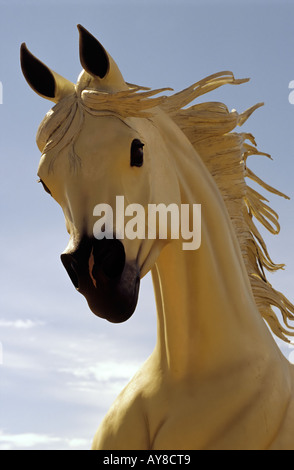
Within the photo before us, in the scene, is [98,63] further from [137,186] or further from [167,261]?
[167,261]

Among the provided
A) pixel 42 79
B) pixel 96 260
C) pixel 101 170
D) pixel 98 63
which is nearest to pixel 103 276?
pixel 96 260

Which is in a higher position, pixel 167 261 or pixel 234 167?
pixel 234 167

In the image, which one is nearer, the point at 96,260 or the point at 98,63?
the point at 96,260

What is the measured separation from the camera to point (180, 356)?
245cm

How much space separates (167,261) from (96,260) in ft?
1.79

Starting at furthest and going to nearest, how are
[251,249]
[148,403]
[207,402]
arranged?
[251,249] → [148,403] → [207,402]

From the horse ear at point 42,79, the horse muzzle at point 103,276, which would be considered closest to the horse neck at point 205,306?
the horse muzzle at point 103,276

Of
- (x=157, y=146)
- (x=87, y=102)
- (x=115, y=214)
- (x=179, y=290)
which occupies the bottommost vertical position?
(x=179, y=290)

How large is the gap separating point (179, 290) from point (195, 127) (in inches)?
34.6

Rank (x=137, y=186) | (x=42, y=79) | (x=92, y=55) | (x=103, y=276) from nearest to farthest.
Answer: (x=103, y=276)
(x=137, y=186)
(x=92, y=55)
(x=42, y=79)

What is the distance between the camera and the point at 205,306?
2469 millimetres

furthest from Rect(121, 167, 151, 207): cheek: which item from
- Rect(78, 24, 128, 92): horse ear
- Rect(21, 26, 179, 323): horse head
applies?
Rect(78, 24, 128, 92): horse ear
